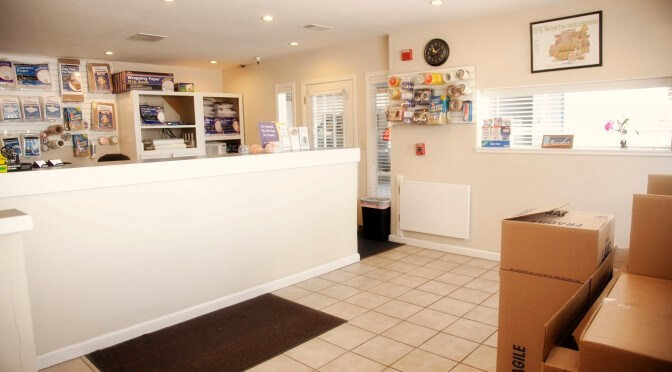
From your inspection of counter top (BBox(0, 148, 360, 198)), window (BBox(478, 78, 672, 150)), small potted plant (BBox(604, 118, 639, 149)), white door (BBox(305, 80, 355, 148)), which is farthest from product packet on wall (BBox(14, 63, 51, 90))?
small potted plant (BBox(604, 118, 639, 149))

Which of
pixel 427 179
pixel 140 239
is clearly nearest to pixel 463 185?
pixel 427 179

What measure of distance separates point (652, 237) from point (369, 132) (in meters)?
4.53

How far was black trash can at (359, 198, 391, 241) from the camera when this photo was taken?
543cm

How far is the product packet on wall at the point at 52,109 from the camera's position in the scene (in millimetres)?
5773

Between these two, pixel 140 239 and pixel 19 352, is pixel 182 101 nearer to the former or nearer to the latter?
pixel 140 239

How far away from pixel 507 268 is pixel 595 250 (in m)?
0.28

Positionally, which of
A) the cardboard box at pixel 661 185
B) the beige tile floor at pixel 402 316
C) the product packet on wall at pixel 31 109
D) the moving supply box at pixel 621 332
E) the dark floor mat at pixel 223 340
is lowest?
the beige tile floor at pixel 402 316

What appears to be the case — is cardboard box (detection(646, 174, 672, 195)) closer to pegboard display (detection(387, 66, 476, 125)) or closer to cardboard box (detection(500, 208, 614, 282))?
cardboard box (detection(500, 208, 614, 282))

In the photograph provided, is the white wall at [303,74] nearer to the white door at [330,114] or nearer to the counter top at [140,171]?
the white door at [330,114]

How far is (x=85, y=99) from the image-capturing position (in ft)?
20.2

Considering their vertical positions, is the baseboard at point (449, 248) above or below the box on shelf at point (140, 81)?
below

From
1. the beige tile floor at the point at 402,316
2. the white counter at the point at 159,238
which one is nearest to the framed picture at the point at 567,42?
the beige tile floor at the point at 402,316

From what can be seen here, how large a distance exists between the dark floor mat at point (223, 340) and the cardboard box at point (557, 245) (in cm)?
178

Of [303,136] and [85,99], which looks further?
[85,99]
